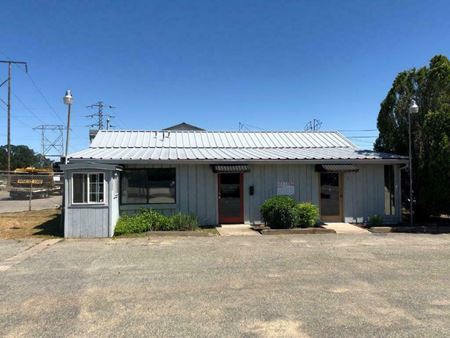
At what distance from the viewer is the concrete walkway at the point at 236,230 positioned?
42.6 feet

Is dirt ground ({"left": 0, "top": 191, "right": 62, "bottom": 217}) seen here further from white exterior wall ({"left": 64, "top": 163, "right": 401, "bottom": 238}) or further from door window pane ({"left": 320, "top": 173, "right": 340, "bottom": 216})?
door window pane ({"left": 320, "top": 173, "right": 340, "bottom": 216})

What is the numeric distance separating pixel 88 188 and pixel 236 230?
198 inches

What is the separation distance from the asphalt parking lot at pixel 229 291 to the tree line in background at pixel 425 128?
4392mm

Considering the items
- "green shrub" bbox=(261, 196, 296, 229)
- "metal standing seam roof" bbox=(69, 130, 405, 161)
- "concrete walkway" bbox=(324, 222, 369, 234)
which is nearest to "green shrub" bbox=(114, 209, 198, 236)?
"metal standing seam roof" bbox=(69, 130, 405, 161)

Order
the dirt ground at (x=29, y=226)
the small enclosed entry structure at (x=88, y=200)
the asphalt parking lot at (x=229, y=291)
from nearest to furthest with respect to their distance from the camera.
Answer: the asphalt parking lot at (x=229, y=291) < the small enclosed entry structure at (x=88, y=200) < the dirt ground at (x=29, y=226)

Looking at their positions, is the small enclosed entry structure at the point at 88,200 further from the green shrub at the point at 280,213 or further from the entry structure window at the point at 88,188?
the green shrub at the point at 280,213

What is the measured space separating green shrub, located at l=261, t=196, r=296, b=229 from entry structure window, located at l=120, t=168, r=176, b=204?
3.55 metres

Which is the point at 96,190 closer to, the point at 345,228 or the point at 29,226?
the point at 29,226

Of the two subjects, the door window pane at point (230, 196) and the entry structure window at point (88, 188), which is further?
the door window pane at point (230, 196)

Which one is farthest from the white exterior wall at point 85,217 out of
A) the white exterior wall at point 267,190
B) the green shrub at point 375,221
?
the green shrub at point 375,221

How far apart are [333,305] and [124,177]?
34.1ft

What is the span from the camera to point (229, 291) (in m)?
6.50

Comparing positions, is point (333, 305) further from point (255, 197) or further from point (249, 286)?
point (255, 197)

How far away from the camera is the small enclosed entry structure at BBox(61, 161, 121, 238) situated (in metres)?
12.4
